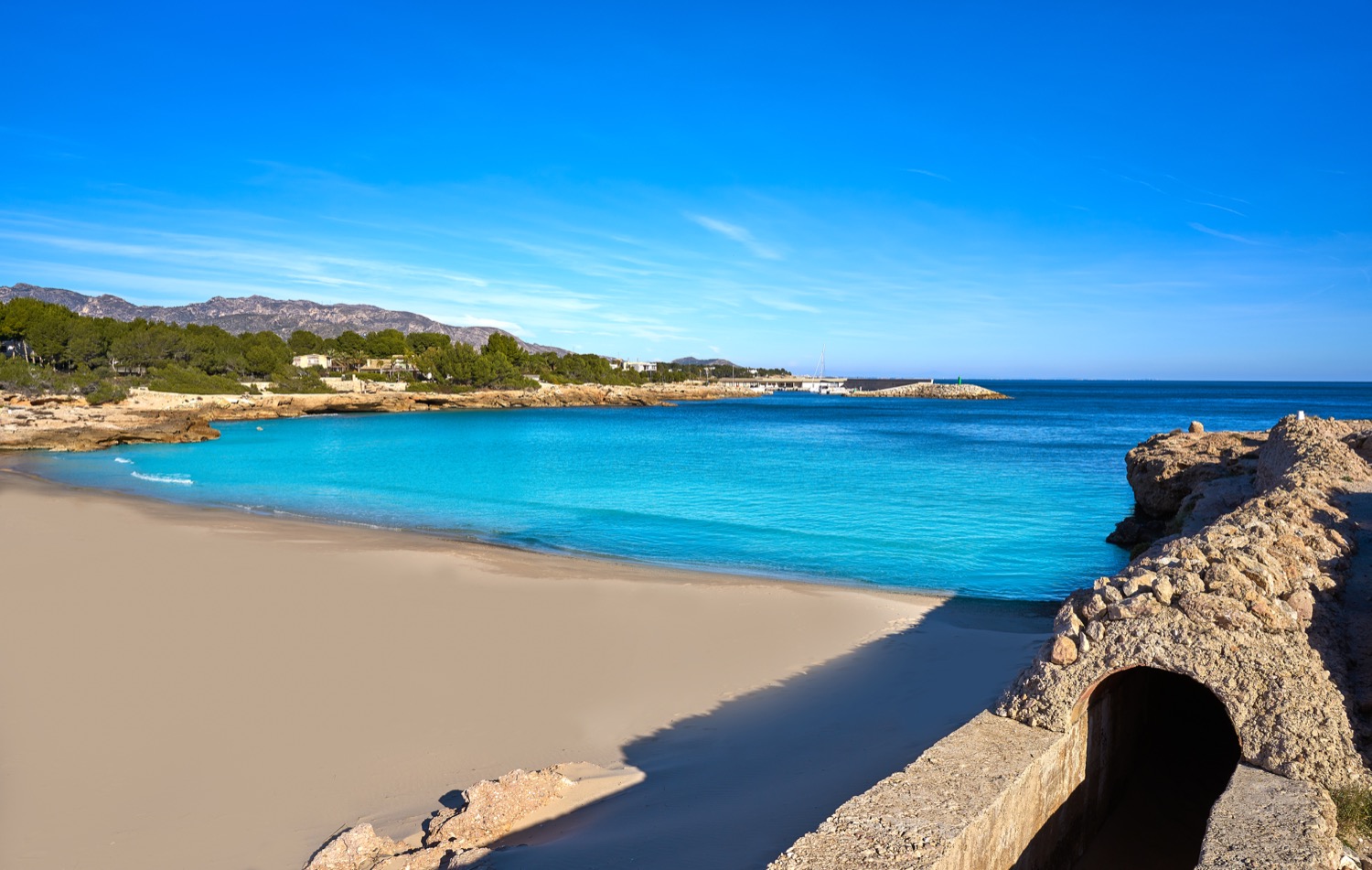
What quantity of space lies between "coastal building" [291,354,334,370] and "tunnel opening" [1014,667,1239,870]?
9846cm

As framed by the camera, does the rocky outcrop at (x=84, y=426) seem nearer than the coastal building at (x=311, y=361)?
Yes

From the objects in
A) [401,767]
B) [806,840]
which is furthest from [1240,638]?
[401,767]

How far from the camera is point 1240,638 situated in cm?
480

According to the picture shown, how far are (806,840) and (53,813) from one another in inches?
211

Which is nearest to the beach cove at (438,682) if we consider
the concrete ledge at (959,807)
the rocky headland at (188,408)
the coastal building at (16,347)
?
the concrete ledge at (959,807)

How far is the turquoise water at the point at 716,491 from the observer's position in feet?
50.8

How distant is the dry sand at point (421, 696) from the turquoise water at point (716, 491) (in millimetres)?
3213

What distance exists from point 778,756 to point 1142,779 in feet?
9.42

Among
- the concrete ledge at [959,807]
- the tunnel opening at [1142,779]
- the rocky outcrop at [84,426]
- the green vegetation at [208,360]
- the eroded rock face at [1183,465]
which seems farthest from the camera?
the green vegetation at [208,360]

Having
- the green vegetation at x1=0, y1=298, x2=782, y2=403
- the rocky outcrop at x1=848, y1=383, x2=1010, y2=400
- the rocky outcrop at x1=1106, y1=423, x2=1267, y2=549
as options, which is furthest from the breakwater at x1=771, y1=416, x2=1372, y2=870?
the rocky outcrop at x1=848, y1=383, x2=1010, y2=400

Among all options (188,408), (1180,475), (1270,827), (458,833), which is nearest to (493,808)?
(458,833)

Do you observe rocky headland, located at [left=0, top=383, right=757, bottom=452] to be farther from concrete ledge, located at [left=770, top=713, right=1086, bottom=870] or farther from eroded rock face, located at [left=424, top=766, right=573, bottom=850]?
concrete ledge, located at [left=770, top=713, right=1086, bottom=870]

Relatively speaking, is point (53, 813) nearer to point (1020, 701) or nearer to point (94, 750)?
point (94, 750)

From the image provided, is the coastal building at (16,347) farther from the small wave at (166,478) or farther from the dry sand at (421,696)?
the dry sand at (421,696)
